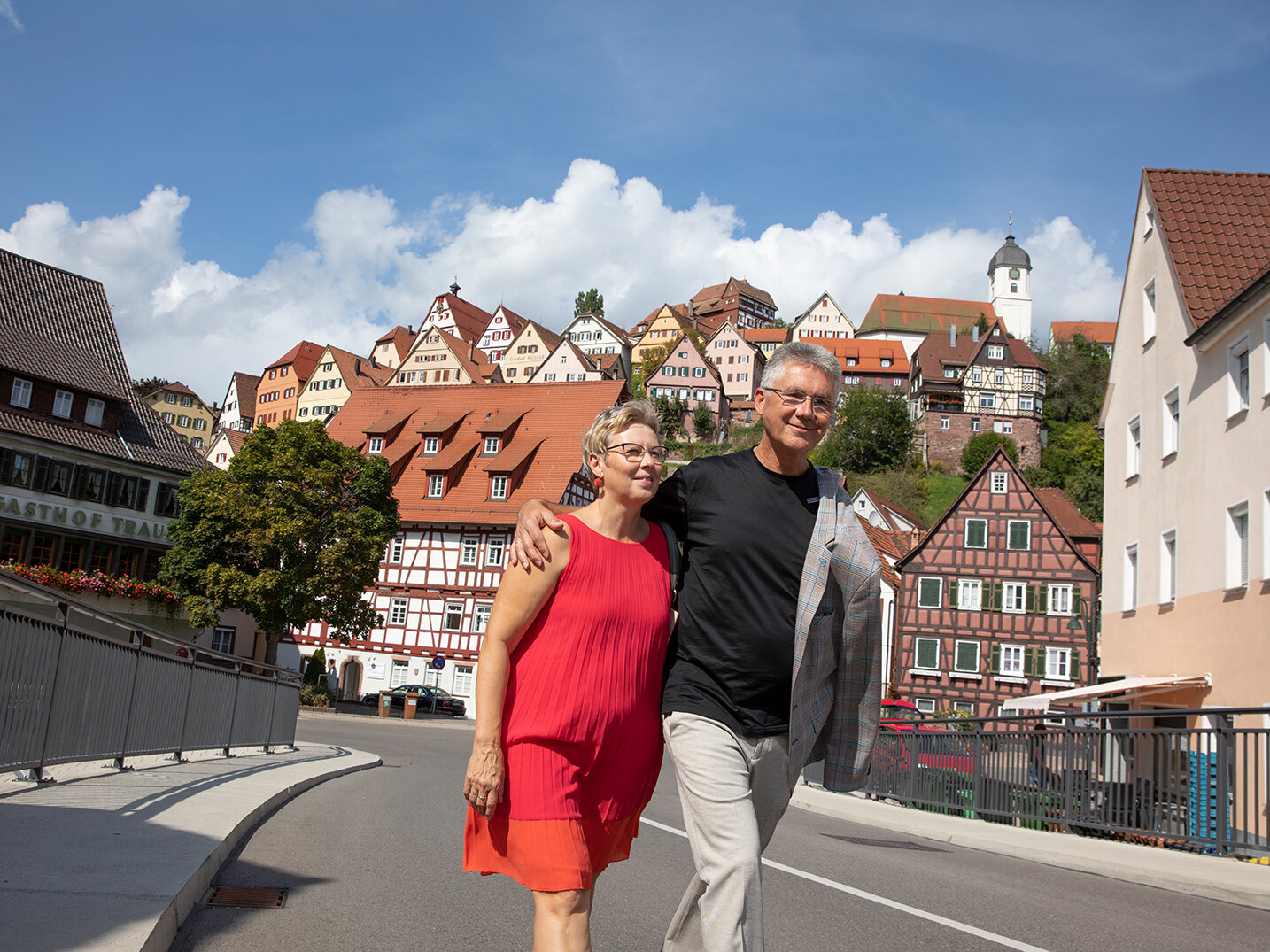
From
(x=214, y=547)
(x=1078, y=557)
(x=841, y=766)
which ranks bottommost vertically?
(x=841, y=766)

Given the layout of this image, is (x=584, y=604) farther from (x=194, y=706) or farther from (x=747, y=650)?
(x=194, y=706)

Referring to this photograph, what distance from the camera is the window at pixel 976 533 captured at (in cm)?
4459

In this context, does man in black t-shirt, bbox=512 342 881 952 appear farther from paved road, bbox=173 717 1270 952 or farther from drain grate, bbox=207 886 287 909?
drain grate, bbox=207 886 287 909

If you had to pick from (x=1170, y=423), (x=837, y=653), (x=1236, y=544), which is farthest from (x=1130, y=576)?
(x=837, y=653)

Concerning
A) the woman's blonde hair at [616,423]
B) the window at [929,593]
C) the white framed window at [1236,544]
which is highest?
the window at [929,593]

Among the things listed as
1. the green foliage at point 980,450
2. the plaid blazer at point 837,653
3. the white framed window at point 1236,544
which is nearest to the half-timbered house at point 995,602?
the white framed window at point 1236,544

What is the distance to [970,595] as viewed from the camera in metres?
44.7

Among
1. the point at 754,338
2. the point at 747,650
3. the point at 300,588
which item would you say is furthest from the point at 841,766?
the point at 754,338

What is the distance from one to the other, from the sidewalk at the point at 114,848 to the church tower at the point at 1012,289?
437ft

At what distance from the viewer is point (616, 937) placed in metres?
5.12

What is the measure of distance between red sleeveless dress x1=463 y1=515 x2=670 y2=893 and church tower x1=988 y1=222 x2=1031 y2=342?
136817 mm

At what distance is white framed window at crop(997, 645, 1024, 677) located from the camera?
44.1m

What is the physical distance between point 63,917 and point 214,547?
37424 mm

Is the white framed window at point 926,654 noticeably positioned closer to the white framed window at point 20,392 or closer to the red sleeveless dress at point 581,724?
the white framed window at point 20,392
